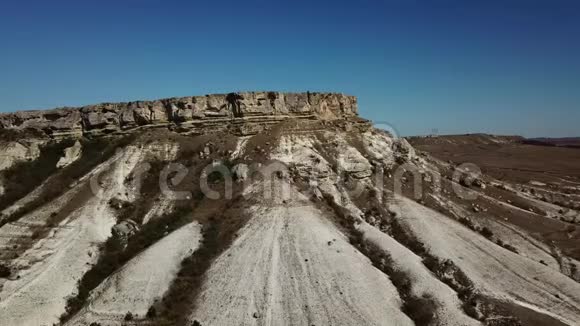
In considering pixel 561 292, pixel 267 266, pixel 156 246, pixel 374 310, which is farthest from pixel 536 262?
pixel 156 246

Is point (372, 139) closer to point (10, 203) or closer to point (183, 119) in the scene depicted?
point (183, 119)

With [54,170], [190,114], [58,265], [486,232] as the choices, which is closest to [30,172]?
[54,170]

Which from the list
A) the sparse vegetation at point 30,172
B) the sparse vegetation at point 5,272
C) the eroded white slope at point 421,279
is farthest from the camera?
the sparse vegetation at point 30,172

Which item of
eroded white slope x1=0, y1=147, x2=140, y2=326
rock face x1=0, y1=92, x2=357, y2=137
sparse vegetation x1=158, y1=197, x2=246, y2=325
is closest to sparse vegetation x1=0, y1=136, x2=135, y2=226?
rock face x1=0, y1=92, x2=357, y2=137

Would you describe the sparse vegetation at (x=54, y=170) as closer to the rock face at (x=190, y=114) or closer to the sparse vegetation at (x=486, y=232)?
the rock face at (x=190, y=114)

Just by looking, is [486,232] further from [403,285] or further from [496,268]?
[403,285]

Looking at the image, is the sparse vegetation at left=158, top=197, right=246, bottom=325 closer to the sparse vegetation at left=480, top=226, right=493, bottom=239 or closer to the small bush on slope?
the small bush on slope

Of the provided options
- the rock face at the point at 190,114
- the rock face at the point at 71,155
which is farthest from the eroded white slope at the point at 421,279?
the rock face at the point at 71,155
